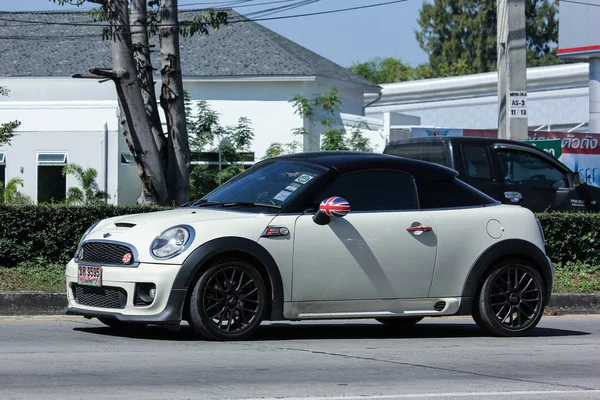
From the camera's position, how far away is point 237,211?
8.75 meters

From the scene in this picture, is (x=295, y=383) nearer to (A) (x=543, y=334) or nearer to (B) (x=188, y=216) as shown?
(B) (x=188, y=216)

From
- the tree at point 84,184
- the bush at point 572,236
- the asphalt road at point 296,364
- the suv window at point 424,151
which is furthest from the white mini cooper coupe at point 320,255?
the tree at point 84,184

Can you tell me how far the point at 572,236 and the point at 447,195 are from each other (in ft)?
17.9

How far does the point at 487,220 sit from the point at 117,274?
133 inches

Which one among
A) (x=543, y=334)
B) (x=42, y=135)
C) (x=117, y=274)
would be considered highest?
(x=42, y=135)

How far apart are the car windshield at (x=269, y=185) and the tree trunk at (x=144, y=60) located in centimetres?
853

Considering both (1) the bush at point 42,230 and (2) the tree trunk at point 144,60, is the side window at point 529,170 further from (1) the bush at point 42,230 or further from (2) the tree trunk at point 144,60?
(2) the tree trunk at point 144,60

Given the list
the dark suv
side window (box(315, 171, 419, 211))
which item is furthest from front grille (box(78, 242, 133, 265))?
the dark suv

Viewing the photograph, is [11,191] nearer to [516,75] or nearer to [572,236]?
[516,75]

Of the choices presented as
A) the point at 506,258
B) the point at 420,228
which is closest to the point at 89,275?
the point at 420,228

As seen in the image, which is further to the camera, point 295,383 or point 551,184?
point 551,184

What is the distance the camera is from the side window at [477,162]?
14891 mm

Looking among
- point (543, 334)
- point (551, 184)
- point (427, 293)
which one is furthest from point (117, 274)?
point (551, 184)

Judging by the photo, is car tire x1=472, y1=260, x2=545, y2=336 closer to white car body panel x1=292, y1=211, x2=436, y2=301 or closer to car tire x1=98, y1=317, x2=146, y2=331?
white car body panel x1=292, y1=211, x2=436, y2=301
